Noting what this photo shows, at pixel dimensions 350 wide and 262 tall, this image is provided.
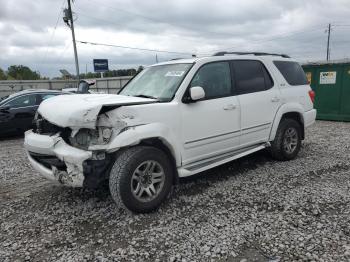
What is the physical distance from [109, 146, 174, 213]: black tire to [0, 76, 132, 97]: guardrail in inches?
657

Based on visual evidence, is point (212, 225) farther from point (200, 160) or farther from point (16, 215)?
point (16, 215)

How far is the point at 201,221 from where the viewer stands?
12.2 feet

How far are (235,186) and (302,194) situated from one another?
0.90 meters

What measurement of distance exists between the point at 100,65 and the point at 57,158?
19.0m

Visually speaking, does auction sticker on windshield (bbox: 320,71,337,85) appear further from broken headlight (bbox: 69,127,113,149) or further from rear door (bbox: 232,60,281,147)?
broken headlight (bbox: 69,127,113,149)

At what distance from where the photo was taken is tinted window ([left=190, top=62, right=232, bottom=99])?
4.58m

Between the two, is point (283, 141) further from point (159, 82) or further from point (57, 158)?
point (57, 158)

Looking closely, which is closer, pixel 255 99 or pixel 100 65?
pixel 255 99

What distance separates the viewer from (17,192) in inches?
192

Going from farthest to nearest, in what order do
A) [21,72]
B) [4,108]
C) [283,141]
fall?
[21,72] → [4,108] → [283,141]

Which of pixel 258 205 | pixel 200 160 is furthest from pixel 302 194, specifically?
pixel 200 160

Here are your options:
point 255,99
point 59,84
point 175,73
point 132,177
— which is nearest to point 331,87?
point 255,99

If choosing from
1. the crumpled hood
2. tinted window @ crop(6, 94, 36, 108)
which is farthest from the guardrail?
the crumpled hood

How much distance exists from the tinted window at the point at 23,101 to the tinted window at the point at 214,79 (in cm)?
690
